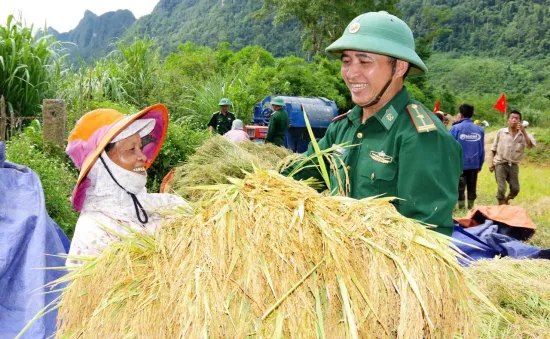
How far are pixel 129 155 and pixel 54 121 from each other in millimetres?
3292

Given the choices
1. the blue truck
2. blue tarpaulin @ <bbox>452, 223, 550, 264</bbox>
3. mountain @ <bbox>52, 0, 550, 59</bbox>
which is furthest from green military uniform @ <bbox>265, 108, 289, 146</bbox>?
mountain @ <bbox>52, 0, 550, 59</bbox>

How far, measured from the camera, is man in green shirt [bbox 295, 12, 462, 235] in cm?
195

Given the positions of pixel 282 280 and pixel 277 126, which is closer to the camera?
pixel 282 280

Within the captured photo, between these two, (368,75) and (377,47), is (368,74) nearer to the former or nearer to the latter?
(368,75)

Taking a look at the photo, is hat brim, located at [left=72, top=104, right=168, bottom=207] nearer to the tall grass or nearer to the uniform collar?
the uniform collar

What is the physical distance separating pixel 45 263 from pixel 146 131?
0.79 m

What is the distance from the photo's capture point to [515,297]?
2.69 meters

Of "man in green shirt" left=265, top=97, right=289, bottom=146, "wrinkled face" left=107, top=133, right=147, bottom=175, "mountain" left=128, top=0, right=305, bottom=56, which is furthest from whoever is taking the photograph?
"mountain" left=128, top=0, right=305, bottom=56

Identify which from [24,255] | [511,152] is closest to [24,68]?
[24,255]

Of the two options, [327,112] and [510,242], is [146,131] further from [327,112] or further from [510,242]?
[327,112]

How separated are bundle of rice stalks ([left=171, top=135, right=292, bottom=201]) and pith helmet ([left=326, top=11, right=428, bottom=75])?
2.65m

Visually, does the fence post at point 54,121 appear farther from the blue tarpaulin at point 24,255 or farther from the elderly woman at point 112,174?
the elderly woman at point 112,174

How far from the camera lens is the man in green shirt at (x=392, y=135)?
195 centimetres

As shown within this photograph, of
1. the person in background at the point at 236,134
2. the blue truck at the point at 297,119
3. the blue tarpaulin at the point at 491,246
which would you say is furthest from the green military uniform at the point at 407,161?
the blue truck at the point at 297,119
